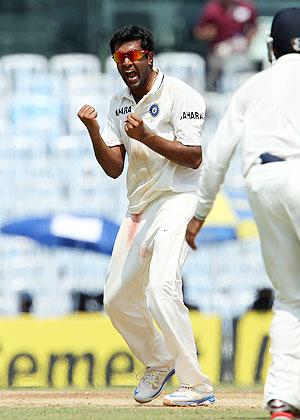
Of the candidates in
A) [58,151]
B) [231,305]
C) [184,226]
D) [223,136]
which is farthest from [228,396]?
[58,151]

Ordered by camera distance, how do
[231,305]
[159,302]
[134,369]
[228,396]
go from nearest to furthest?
[159,302], [228,396], [134,369], [231,305]

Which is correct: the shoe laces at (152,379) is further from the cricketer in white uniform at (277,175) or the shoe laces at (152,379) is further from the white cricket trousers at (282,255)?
the white cricket trousers at (282,255)

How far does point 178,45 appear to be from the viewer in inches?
630

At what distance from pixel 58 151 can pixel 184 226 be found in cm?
763

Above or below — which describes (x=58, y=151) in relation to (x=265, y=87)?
below

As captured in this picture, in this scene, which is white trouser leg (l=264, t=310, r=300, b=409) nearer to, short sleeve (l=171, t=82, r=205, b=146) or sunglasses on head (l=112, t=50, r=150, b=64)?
short sleeve (l=171, t=82, r=205, b=146)

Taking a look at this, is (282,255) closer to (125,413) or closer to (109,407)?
(125,413)

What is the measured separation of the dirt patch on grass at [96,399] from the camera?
26.6ft

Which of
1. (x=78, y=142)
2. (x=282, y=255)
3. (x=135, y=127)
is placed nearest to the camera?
(x=282, y=255)

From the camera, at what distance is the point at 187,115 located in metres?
7.96

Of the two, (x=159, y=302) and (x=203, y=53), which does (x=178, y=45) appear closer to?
(x=203, y=53)

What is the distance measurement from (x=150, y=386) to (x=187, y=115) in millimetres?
1725

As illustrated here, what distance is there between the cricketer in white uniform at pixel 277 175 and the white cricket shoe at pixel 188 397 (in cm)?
166

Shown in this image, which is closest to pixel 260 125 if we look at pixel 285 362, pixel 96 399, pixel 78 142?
pixel 285 362
